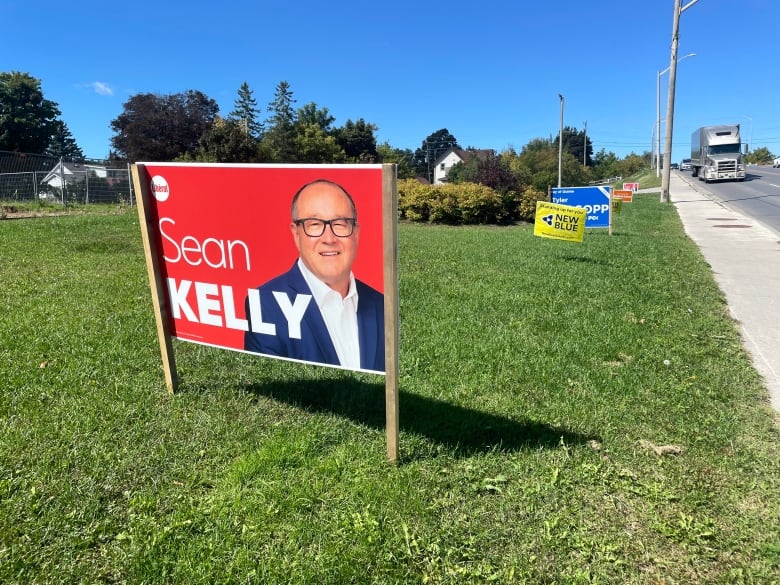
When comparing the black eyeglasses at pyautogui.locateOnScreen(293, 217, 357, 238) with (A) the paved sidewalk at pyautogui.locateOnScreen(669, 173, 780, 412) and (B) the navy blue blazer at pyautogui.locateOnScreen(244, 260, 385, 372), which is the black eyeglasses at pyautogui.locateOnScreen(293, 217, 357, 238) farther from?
(A) the paved sidewalk at pyautogui.locateOnScreen(669, 173, 780, 412)

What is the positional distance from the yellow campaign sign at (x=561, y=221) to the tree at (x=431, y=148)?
98.2m

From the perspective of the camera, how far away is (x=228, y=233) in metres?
3.21

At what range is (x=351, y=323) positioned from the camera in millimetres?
2852

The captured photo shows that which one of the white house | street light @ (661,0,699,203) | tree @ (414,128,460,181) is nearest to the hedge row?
street light @ (661,0,699,203)

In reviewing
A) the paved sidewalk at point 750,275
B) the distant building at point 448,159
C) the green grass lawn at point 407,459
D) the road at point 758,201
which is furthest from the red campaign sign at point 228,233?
the distant building at point 448,159

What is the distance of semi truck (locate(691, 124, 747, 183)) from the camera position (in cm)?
3778

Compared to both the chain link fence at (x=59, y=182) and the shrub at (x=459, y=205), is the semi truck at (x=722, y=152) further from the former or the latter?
the chain link fence at (x=59, y=182)

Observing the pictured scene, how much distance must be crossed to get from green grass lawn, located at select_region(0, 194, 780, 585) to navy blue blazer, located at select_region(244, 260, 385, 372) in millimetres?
509

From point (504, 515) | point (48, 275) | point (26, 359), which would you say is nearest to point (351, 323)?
point (504, 515)

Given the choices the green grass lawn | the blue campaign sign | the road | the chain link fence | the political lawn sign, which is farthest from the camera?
the chain link fence

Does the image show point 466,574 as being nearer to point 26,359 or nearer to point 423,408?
point 423,408

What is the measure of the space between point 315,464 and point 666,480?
190 centimetres

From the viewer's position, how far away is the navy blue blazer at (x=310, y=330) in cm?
278

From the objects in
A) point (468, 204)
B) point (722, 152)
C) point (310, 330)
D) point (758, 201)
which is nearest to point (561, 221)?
point (310, 330)
